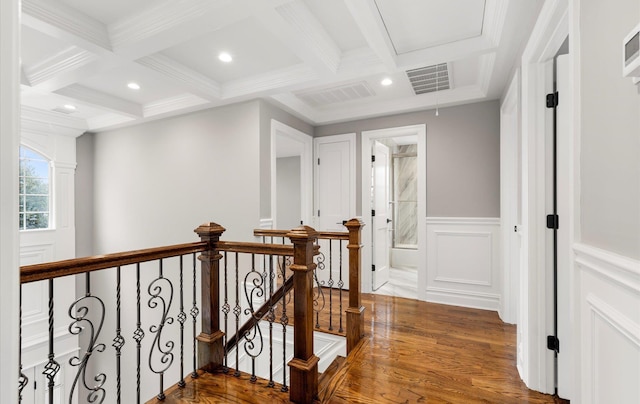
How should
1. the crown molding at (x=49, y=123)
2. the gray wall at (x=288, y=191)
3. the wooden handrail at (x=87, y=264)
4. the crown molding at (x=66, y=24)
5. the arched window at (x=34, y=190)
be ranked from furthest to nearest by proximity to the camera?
the gray wall at (x=288, y=191), the arched window at (x=34, y=190), the crown molding at (x=49, y=123), the crown molding at (x=66, y=24), the wooden handrail at (x=87, y=264)

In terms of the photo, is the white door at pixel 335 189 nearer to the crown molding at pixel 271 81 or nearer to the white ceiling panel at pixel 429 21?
the crown molding at pixel 271 81

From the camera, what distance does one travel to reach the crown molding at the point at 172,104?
3.73 metres

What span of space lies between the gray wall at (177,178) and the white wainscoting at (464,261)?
7.54 feet

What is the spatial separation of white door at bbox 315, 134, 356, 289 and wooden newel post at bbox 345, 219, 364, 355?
4.97 ft

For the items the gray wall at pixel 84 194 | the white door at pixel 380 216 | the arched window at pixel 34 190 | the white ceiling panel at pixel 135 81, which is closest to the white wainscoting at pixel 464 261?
the white door at pixel 380 216

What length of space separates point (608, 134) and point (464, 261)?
290 centimetres

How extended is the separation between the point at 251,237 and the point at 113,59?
7.11ft

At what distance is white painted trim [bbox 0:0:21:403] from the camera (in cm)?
47

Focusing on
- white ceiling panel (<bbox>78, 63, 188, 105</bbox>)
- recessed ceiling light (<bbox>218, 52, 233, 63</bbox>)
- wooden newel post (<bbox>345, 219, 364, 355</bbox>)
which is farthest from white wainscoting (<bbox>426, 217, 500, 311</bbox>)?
white ceiling panel (<bbox>78, 63, 188, 105</bbox>)

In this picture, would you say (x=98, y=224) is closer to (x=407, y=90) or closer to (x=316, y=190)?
(x=316, y=190)

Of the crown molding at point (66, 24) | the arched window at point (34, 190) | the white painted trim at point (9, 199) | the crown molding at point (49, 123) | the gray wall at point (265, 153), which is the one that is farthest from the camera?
the arched window at point (34, 190)

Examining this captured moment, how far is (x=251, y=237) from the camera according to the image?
11.6 ft

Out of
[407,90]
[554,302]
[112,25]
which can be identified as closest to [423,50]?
[407,90]

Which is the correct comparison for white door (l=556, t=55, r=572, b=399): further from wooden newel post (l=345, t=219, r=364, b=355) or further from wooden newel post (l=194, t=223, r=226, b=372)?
wooden newel post (l=194, t=223, r=226, b=372)
